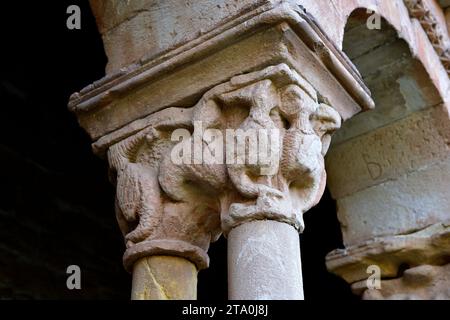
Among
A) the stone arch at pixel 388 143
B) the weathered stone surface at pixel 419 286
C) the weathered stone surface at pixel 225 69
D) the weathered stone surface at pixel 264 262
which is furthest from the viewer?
the stone arch at pixel 388 143

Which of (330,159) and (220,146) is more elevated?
(330,159)

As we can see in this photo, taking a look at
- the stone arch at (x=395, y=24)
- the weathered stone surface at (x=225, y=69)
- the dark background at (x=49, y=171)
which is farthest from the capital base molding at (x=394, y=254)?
the dark background at (x=49, y=171)

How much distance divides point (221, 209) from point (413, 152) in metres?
1.38

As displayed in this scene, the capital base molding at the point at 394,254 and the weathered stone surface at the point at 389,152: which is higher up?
the weathered stone surface at the point at 389,152

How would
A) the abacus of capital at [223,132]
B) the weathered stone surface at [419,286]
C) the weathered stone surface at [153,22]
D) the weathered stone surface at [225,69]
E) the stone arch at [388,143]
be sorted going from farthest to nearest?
1. the stone arch at [388,143]
2. the weathered stone surface at [419,286]
3. the weathered stone surface at [153,22]
4. the weathered stone surface at [225,69]
5. the abacus of capital at [223,132]

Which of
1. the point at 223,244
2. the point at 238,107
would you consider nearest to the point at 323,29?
the point at 238,107

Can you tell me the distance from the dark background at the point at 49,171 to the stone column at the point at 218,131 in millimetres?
1678

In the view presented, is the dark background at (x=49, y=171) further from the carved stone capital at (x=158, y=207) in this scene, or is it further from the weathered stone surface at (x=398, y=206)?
the carved stone capital at (x=158, y=207)

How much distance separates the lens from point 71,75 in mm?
4422

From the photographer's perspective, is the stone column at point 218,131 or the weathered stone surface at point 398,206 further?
the weathered stone surface at point 398,206

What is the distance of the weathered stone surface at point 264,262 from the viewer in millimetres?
1932

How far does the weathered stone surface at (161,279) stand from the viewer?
2158 mm

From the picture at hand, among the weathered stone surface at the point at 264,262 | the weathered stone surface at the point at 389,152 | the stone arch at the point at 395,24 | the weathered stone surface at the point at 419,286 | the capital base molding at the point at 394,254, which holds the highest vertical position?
the stone arch at the point at 395,24

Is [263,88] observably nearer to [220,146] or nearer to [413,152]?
[220,146]
